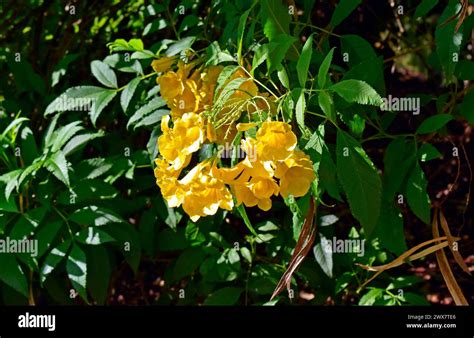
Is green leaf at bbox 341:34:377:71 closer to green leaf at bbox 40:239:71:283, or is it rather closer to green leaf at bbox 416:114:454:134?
green leaf at bbox 416:114:454:134

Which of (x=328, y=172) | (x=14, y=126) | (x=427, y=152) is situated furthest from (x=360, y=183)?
(x=14, y=126)

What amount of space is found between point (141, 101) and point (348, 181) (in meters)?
0.88

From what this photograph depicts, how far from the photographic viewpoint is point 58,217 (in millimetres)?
1972

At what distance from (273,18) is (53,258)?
0.88 meters

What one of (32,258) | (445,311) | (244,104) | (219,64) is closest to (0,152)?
(32,258)

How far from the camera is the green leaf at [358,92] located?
52.5 inches

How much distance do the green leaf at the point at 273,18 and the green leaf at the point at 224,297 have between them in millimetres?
833

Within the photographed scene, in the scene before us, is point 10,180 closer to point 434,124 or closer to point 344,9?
point 344,9

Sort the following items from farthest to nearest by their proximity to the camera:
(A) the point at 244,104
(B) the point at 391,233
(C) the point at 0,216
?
(C) the point at 0,216 → (B) the point at 391,233 → (A) the point at 244,104

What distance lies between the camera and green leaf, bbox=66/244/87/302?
72.9 inches

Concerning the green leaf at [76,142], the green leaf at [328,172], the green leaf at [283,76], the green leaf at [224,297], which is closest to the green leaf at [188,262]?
the green leaf at [224,297]

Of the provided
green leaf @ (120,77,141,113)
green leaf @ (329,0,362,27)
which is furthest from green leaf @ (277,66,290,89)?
green leaf @ (120,77,141,113)

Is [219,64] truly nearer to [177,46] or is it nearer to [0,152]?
[177,46]

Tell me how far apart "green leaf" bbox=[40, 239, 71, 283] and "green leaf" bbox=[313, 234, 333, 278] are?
0.69 metres
